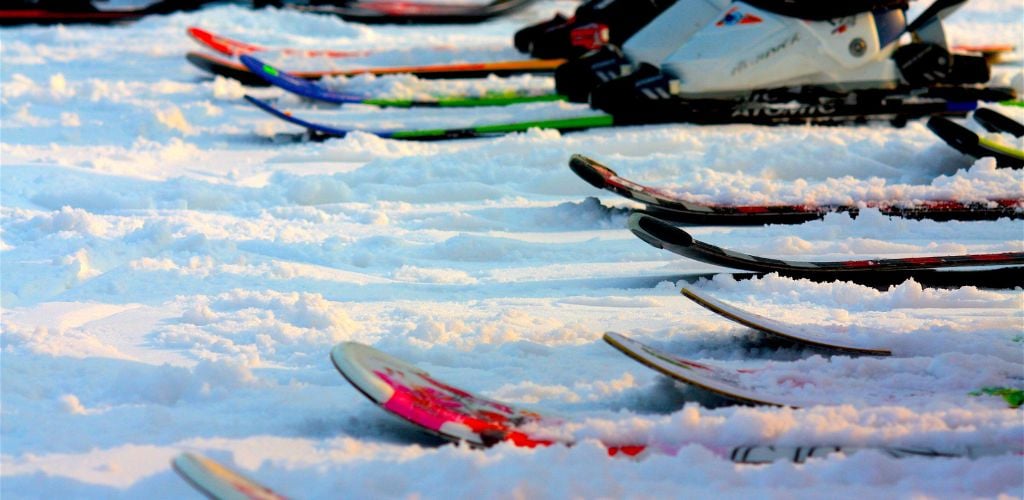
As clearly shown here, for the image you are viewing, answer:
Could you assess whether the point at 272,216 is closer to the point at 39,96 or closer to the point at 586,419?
the point at 586,419

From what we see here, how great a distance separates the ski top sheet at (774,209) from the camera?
12.2 feet

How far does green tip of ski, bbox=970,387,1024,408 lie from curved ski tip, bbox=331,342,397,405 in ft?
3.71

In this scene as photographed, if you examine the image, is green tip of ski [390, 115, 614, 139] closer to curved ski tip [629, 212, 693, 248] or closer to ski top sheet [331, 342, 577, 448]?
curved ski tip [629, 212, 693, 248]

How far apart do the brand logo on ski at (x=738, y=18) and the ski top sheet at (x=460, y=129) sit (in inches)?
29.4

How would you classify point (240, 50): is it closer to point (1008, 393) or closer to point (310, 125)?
point (310, 125)

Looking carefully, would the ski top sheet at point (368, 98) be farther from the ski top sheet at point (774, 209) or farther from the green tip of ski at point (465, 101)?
the ski top sheet at point (774, 209)

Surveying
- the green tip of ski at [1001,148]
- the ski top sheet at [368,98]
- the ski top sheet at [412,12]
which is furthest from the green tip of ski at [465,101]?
the ski top sheet at [412,12]

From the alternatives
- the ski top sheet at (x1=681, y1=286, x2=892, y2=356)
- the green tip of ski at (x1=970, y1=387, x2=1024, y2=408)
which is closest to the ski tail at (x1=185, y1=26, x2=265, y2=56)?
the ski top sheet at (x1=681, y1=286, x2=892, y2=356)

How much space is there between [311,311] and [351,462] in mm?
909

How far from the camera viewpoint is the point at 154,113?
5.95 m

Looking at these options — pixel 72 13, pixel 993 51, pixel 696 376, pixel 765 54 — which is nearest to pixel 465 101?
pixel 765 54

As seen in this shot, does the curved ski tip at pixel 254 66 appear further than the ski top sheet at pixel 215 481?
Yes

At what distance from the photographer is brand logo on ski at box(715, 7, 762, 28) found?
5.41m

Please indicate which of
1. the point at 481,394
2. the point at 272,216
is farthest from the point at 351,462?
the point at 272,216
